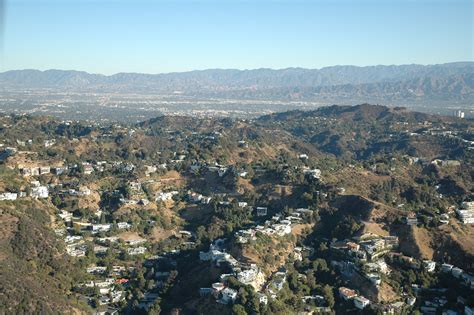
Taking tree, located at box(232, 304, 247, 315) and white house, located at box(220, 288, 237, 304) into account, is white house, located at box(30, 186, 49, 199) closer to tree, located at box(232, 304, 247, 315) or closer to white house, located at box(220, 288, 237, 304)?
white house, located at box(220, 288, 237, 304)

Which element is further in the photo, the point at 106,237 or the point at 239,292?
the point at 106,237

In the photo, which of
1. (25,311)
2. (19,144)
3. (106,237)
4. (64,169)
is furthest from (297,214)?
(19,144)

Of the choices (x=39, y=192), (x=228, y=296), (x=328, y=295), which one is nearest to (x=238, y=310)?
(x=228, y=296)

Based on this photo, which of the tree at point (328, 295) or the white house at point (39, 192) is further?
the white house at point (39, 192)

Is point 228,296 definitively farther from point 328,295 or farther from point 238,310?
point 328,295

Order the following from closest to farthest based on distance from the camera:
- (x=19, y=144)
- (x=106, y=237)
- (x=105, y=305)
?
1. (x=105, y=305)
2. (x=106, y=237)
3. (x=19, y=144)

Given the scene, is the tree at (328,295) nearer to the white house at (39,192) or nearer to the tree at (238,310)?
the tree at (238,310)

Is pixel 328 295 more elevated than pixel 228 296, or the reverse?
pixel 228 296

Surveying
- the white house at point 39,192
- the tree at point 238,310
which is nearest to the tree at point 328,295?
the tree at point 238,310

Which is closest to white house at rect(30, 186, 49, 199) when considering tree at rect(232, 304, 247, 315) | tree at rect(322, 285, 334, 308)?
tree at rect(232, 304, 247, 315)

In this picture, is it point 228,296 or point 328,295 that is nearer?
point 228,296

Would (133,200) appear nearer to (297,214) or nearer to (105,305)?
(297,214)
